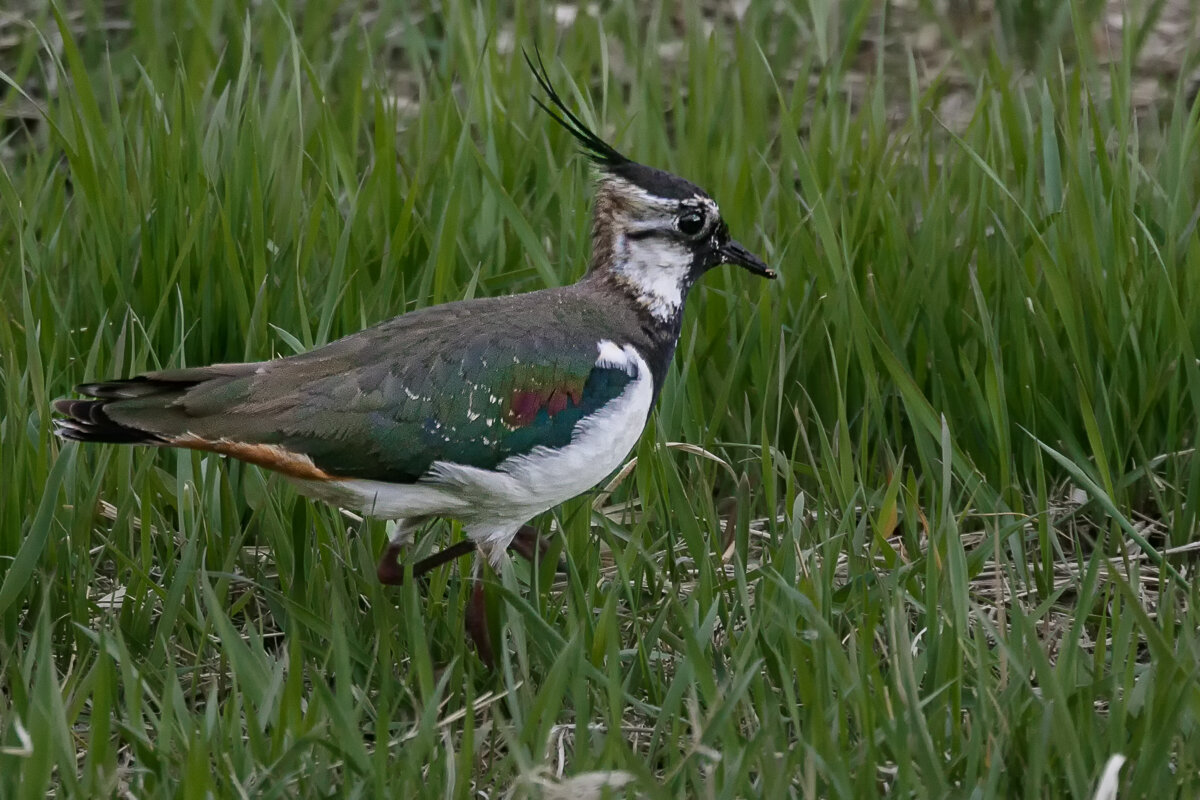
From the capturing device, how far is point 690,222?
4480 millimetres

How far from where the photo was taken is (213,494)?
176 inches

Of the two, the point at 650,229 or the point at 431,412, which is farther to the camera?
the point at 650,229

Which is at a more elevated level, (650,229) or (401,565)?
(650,229)

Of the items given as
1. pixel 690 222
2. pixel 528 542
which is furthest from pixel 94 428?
pixel 690 222

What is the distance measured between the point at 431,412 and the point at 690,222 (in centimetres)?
86

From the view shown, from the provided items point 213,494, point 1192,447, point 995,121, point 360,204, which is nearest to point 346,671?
point 213,494

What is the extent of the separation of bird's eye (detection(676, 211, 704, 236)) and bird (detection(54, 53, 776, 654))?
326mm

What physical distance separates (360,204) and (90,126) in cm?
93

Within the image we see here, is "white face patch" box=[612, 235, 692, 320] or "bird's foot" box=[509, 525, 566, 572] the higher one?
"white face patch" box=[612, 235, 692, 320]

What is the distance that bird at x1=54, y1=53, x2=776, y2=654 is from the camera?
4.04m

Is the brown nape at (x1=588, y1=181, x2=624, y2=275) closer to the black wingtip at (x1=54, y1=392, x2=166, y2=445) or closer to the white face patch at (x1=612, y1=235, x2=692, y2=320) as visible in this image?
the white face patch at (x1=612, y1=235, x2=692, y2=320)

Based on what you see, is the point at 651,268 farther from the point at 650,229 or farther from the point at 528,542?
the point at 528,542

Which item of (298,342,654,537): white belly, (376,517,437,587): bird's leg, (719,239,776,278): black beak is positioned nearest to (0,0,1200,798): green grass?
(376,517,437,587): bird's leg

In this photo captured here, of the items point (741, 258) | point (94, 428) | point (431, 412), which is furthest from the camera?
point (741, 258)
